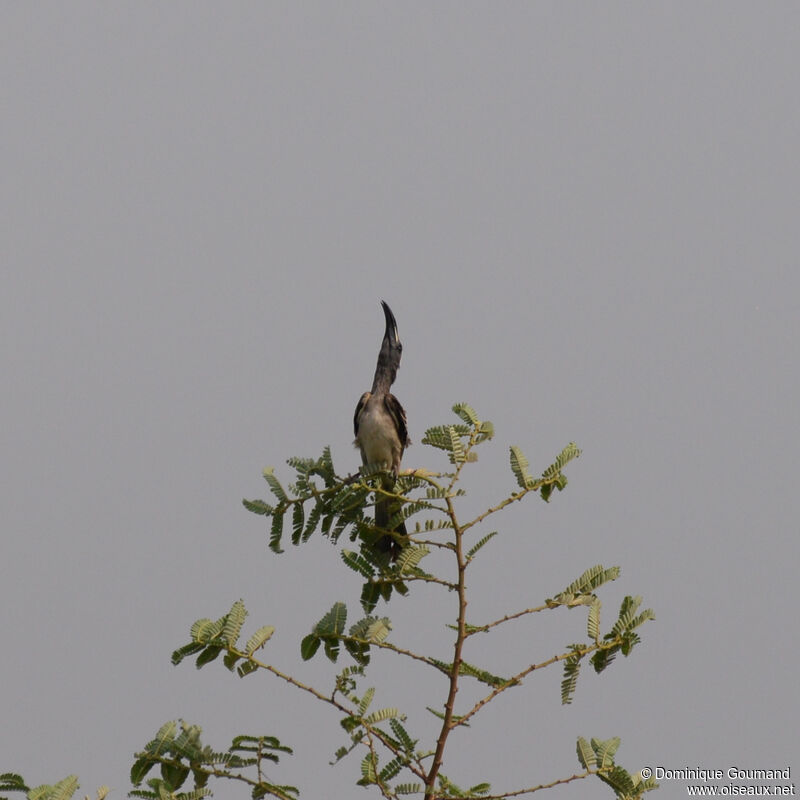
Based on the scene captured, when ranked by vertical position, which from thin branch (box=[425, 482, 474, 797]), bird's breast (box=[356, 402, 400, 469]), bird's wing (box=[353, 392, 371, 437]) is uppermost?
bird's wing (box=[353, 392, 371, 437])

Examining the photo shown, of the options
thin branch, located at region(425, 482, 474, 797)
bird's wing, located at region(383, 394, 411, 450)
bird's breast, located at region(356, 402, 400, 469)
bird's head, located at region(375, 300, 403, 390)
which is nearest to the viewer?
thin branch, located at region(425, 482, 474, 797)

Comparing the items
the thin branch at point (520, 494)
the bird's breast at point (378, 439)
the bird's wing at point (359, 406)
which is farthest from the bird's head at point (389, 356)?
the thin branch at point (520, 494)

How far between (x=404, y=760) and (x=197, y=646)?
3.85 feet

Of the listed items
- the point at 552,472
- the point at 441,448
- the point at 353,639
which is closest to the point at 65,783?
the point at 353,639

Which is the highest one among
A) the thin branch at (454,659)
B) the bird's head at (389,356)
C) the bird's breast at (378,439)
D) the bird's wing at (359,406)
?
the bird's head at (389,356)

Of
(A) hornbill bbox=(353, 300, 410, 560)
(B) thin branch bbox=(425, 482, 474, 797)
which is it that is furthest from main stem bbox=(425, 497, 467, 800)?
(A) hornbill bbox=(353, 300, 410, 560)

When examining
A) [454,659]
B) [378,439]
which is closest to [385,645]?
[454,659]

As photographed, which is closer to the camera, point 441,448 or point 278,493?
point 441,448

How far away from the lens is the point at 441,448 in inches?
238

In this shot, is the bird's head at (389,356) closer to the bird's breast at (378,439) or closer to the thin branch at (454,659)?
the bird's breast at (378,439)

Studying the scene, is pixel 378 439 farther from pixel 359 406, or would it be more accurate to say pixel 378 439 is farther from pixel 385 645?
pixel 385 645

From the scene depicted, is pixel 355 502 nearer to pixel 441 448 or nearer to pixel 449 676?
pixel 441 448

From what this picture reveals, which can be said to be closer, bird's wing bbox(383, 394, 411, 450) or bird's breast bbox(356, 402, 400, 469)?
bird's breast bbox(356, 402, 400, 469)

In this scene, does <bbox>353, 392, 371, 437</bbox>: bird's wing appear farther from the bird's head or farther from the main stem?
the main stem
